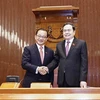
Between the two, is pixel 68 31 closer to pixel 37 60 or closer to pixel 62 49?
pixel 62 49

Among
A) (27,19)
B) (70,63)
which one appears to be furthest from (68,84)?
(27,19)

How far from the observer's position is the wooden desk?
1.80 meters

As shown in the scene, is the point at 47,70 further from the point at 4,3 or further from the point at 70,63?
the point at 4,3

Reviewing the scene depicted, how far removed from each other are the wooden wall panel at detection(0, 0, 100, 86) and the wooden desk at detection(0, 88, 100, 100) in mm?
3176

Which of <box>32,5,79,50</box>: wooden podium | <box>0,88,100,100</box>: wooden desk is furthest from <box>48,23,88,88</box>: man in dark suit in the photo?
<box>32,5,79,50</box>: wooden podium

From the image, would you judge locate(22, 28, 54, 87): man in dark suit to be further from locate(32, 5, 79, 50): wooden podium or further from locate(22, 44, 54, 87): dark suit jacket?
locate(32, 5, 79, 50): wooden podium

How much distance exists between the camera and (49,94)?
193 cm

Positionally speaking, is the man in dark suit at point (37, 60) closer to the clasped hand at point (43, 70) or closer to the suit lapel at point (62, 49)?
the clasped hand at point (43, 70)

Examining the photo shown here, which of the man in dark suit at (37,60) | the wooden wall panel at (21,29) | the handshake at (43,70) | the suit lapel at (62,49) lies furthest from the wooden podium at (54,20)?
the handshake at (43,70)

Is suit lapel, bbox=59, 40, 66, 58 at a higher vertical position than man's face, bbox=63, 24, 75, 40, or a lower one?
lower

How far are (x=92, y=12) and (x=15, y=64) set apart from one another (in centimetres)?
198

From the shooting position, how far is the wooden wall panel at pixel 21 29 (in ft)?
16.8

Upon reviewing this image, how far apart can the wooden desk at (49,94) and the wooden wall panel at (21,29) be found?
318 centimetres

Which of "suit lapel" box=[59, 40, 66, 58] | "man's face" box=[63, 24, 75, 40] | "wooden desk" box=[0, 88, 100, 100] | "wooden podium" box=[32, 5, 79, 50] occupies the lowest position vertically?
"wooden desk" box=[0, 88, 100, 100]
